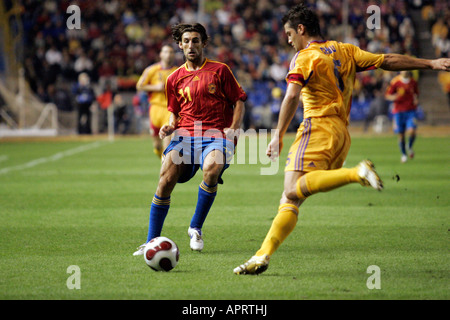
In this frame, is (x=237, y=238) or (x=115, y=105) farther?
(x=115, y=105)

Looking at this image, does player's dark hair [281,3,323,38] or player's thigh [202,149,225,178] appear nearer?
player's dark hair [281,3,323,38]

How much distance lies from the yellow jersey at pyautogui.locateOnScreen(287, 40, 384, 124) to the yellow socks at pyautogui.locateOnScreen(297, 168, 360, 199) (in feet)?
1.89

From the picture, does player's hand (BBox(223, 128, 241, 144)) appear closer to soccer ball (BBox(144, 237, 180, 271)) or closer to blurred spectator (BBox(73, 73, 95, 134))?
soccer ball (BBox(144, 237, 180, 271))

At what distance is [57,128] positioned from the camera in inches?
1057

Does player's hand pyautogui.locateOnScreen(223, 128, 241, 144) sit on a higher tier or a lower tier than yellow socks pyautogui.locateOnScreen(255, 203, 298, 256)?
higher

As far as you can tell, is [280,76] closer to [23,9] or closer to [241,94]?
[23,9]

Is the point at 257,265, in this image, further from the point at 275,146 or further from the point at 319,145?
the point at 319,145

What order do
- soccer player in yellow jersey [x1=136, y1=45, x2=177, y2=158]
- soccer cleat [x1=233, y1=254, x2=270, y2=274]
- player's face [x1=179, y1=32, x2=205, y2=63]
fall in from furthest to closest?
soccer player in yellow jersey [x1=136, y1=45, x2=177, y2=158] → player's face [x1=179, y1=32, x2=205, y2=63] → soccer cleat [x1=233, y1=254, x2=270, y2=274]

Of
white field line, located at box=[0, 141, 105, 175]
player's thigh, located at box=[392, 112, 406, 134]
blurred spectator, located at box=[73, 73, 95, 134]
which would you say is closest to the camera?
white field line, located at box=[0, 141, 105, 175]

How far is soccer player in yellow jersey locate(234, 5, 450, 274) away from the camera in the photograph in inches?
210

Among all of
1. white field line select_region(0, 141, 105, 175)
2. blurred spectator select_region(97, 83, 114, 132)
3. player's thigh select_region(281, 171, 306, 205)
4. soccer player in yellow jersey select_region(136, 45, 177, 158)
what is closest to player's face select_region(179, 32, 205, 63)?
player's thigh select_region(281, 171, 306, 205)

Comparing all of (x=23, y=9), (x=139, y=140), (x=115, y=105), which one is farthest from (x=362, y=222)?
(x=23, y=9)

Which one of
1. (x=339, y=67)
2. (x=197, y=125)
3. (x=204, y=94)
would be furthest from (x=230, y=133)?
(x=339, y=67)

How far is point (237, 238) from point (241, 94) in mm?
1507
